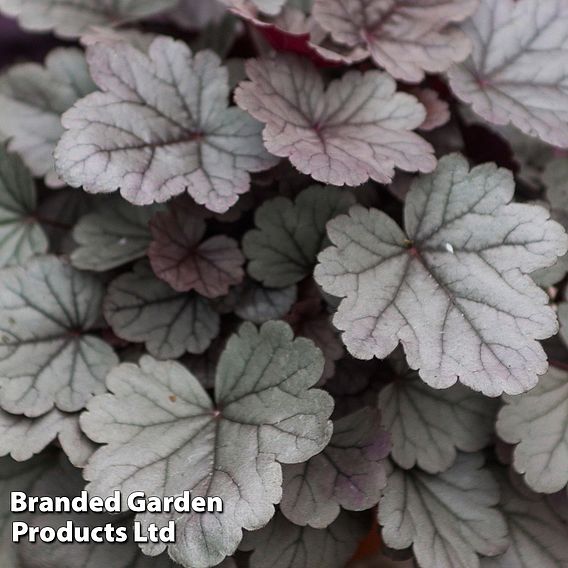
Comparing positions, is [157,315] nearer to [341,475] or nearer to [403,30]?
[341,475]

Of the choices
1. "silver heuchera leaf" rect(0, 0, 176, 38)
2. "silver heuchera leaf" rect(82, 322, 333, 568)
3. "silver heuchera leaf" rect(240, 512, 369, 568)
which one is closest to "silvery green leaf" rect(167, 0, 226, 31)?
"silver heuchera leaf" rect(0, 0, 176, 38)

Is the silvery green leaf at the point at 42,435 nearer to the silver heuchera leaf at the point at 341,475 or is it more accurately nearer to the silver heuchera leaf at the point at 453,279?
the silver heuchera leaf at the point at 341,475

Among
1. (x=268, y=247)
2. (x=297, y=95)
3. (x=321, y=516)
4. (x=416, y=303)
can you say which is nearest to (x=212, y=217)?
(x=268, y=247)

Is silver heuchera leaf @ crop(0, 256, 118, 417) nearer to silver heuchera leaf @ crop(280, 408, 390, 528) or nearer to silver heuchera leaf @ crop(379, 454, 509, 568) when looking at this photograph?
silver heuchera leaf @ crop(280, 408, 390, 528)

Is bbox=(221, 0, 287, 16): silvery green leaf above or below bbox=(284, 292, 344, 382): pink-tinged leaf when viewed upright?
above

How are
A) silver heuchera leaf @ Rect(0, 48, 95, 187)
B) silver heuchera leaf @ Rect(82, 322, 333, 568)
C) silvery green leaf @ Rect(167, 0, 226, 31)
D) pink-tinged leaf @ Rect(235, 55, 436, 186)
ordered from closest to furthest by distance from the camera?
1. silver heuchera leaf @ Rect(82, 322, 333, 568)
2. pink-tinged leaf @ Rect(235, 55, 436, 186)
3. silver heuchera leaf @ Rect(0, 48, 95, 187)
4. silvery green leaf @ Rect(167, 0, 226, 31)

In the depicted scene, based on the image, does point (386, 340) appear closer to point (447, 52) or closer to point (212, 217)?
point (212, 217)

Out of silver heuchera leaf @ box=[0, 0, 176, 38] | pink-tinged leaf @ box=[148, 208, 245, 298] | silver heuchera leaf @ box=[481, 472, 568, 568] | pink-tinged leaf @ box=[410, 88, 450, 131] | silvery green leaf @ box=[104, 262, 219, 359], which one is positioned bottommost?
silvery green leaf @ box=[104, 262, 219, 359]

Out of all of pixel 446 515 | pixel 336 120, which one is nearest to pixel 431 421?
pixel 446 515
